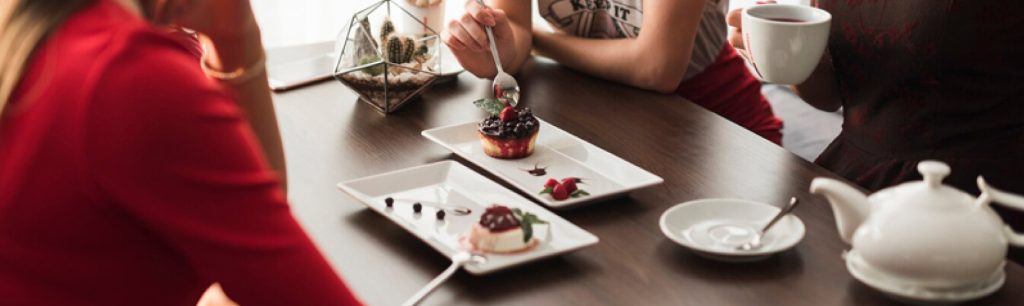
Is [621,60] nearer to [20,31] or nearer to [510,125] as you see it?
[510,125]

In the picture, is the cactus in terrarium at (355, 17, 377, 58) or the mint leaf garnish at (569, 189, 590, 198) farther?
the cactus in terrarium at (355, 17, 377, 58)

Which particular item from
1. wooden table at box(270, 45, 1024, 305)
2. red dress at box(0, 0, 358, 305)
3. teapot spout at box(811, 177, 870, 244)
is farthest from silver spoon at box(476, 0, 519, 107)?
red dress at box(0, 0, 358, 305)

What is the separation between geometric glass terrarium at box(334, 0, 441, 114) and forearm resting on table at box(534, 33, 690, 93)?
0.27 m

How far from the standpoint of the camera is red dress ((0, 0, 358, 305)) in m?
0.67

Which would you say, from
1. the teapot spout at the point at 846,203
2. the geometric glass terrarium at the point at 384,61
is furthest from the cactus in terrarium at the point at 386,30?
the teapot spout at the point at 846,203

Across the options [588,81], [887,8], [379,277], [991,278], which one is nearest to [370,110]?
[588,81]

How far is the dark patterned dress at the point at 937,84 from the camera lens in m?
1.53

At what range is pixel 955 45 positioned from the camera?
1.55 meters

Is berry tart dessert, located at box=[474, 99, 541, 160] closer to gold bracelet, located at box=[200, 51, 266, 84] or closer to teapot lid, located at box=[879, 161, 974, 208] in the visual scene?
gold bracelet, located at box=[200, 51, 266, 84]

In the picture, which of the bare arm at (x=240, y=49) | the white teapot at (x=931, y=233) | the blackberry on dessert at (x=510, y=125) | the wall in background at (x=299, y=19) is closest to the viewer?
the white teapot at (x=931, y=233)

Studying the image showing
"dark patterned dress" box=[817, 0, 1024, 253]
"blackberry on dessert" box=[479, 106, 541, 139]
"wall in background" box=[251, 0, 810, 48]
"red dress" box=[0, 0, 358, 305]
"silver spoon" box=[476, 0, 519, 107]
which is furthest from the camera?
"wall in background" box=[251, 0, 810, 48]

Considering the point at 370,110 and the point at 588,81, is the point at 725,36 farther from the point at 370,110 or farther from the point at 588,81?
the point at 370,110

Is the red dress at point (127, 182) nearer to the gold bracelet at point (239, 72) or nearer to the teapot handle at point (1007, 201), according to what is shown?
the gold bracelet at point (239, 72)

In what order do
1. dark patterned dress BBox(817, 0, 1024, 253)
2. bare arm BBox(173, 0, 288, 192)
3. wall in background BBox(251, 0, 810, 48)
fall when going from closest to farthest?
bare arm BBox(173, 0, 288, 192) < dark patterned dress BBox(817, 0, 1024, 253) < wall in background BBox(251, 0, 810, 48)
